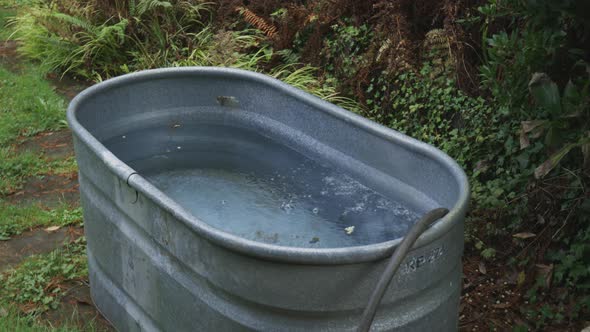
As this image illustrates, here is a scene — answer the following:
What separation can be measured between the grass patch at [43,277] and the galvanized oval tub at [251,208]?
30 centimetres

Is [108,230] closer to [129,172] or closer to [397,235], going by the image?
[129,172]

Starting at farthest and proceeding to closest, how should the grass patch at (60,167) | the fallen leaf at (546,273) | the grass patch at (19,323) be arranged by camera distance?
the grass patch at (60,167), the fallen leaf at (546,273), the grass patch at (19,323)

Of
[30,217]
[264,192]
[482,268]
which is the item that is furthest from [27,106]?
[482,268]

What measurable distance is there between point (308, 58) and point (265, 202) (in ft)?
7.82

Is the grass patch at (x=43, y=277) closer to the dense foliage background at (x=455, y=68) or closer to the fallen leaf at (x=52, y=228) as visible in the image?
the fallen leaf at (x=52, y=228)

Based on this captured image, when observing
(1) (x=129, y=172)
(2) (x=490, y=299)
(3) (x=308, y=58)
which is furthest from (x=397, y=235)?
(3) (x=308, y=58)

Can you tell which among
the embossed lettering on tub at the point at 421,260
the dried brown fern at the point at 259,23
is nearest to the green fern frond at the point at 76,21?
the dried brown fern at the point at 259,23

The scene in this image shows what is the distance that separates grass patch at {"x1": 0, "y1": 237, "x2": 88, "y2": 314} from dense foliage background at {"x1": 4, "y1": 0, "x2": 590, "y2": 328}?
6.94 feet

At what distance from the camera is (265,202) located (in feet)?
12.8

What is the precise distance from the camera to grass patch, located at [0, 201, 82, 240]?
4504 millimetres

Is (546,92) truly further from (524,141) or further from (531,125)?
(524,141)

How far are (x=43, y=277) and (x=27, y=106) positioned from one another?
2.56 metres

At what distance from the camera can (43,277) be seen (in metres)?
4.02

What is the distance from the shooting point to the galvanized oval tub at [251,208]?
7.93 feet
